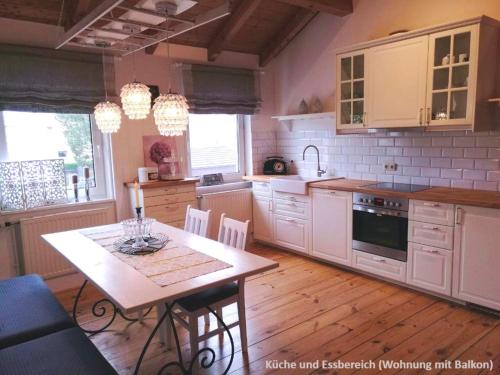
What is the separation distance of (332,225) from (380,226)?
1.73ft

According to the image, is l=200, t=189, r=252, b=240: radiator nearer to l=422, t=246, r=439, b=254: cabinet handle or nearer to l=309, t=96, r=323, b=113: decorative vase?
l=309, t=96, r=323, b=113: decorative vase

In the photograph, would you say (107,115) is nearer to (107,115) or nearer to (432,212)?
(107,115)

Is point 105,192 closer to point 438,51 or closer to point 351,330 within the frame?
point 351,330

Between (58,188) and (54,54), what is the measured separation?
1.20 metres

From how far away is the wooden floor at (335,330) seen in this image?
2381 millimetres

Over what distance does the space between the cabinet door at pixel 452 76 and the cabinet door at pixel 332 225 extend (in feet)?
3.48

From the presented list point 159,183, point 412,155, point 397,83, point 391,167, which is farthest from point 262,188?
point 397,83

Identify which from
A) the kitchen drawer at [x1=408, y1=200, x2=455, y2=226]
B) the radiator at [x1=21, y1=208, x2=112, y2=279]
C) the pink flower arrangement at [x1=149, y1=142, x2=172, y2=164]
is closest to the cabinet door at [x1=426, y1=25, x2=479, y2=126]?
the kitchen drawer at [x1=408, y1=200, x2=455, y2=226]

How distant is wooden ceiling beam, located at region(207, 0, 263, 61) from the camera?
3777 millimetres

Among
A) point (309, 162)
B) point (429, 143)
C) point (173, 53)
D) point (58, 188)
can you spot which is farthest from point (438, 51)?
point (58, 188)

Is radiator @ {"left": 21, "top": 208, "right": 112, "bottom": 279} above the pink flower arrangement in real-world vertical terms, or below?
below

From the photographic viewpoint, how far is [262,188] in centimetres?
463

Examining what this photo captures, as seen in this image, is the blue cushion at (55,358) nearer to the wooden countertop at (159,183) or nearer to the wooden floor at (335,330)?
the wooden floor at (335,330)

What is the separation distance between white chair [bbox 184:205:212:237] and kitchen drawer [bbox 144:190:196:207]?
2.82 feet
